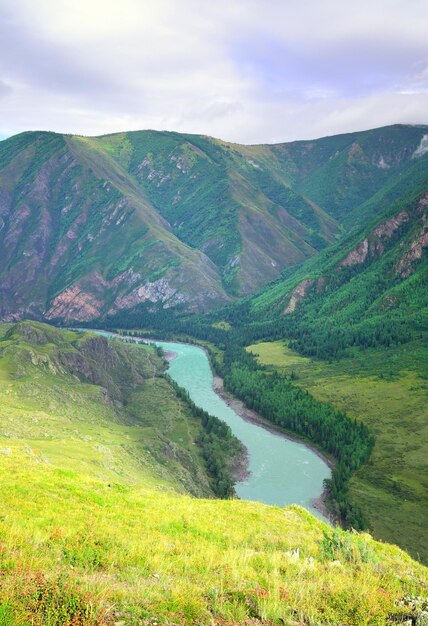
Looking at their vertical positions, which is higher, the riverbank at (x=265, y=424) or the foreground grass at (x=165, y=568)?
the foreground grass at (x=165, y=568)

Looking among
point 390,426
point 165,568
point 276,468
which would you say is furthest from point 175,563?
point 390,426

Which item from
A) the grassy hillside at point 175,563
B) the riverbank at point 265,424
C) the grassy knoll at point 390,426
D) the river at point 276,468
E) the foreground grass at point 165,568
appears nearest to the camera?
the foreground grass at point 165,568

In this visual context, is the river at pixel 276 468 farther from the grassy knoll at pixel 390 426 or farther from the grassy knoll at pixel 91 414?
the grassy knoll at pixel 91 414

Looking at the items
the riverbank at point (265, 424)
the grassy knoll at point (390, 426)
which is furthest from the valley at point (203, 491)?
the riverbank at point (265, 424)

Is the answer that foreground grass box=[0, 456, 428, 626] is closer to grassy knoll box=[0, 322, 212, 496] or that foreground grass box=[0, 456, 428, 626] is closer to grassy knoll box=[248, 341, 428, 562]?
grassy knoll box=[0, 322, 212, 496]

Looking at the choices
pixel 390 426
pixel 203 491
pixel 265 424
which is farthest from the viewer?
pixel 265 424

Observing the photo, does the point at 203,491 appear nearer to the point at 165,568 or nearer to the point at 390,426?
the point at 165,568
